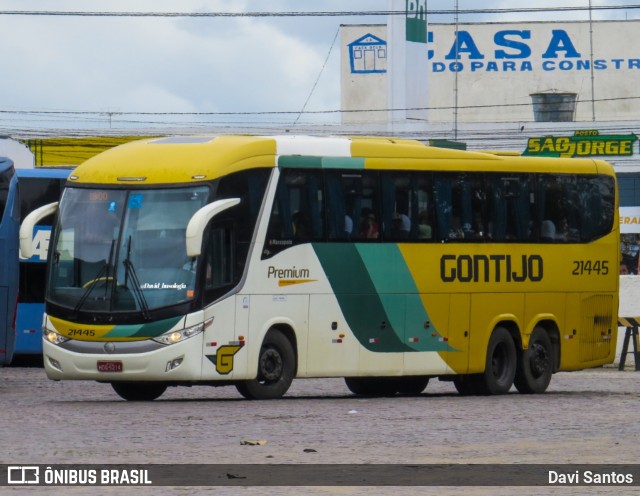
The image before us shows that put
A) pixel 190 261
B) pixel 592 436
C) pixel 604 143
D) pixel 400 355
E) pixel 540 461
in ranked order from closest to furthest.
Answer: pixel 540 461
pixel 592 436
pixel 190 261
pixel 400 355
pixel 604 143

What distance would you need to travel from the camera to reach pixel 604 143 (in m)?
79.5

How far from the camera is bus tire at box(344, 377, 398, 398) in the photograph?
1014 inches

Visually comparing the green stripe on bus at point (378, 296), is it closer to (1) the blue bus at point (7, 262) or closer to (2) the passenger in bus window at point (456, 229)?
(2) the passenger in bus window at point (456, 229)

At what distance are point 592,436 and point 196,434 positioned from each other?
3.62 metres

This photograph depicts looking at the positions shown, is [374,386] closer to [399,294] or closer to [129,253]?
[399,294]

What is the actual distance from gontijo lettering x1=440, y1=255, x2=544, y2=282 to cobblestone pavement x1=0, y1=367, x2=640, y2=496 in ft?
5.44

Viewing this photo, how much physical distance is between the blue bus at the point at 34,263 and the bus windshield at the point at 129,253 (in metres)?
12.6

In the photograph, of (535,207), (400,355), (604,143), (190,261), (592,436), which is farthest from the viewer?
(604,143)

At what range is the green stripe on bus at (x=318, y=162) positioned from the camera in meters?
22.7

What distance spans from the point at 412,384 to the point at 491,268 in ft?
7.51

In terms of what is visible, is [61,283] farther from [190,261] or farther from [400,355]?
[400,355]

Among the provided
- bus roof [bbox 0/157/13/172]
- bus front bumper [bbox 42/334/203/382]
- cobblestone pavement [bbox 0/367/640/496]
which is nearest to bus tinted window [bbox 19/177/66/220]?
bus roof [bbox 0/157/13/172]

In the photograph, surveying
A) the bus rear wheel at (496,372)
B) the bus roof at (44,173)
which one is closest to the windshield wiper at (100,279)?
the bus rear wheel at (496,372)

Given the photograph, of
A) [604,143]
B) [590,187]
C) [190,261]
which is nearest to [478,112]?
[604,143]
